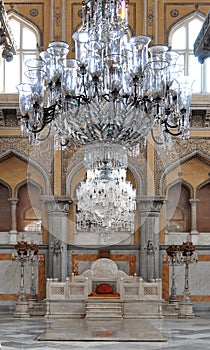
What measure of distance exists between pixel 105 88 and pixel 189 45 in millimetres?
9610

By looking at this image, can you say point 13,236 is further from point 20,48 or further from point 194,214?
point 20,48

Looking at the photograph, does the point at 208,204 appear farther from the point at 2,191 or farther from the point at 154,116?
the point at 154,116

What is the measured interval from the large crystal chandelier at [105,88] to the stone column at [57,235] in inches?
293

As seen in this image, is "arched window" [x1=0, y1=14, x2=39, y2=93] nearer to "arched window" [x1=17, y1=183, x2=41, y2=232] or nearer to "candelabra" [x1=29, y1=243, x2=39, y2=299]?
"arched window" [x1=17, y1=183, x2=41, y2=232]

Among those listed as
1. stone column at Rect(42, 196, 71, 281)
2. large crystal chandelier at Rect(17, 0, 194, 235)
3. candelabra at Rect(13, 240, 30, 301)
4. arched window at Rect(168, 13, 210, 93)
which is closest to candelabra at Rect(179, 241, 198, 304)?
stone column at Rect(42, 196, 71, 281)

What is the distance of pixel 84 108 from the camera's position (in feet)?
35.7

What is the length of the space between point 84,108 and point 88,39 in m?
0.97

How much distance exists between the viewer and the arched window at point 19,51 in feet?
64.6

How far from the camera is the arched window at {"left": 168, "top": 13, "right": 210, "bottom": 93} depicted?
19.7 meters

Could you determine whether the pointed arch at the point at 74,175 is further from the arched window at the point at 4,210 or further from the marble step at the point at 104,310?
the marble step at the point at 104,310


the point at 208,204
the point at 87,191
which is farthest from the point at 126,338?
the point at 208,204

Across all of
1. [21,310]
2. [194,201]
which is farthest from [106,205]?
[194,201]

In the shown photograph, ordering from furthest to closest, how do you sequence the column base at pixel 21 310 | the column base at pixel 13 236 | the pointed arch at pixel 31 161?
the column base at pixel 13 236 < the pointed arch at pixel 31 161 < the column base at pixel 21 310

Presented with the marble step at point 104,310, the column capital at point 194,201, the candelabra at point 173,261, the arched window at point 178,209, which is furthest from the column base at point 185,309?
the column capital at point 194,201
